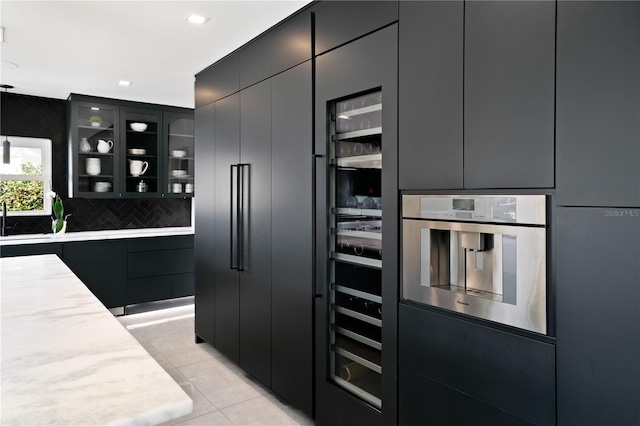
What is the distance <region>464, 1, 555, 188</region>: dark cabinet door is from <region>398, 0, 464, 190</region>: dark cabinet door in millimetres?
44

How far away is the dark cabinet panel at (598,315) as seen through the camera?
1.22m

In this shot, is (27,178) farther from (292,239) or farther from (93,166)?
(292,239)

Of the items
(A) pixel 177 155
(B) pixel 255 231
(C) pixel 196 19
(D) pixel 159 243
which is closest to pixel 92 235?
(D) pixel 159 243

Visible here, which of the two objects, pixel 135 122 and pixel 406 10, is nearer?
pixel 406 10

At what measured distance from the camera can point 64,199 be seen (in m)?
5.01

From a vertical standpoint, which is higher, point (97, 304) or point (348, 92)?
point (348, 92)

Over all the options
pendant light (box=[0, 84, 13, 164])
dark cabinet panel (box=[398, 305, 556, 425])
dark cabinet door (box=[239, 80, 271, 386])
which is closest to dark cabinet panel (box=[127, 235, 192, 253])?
pendant light (box=[0, 84, 13, 164])

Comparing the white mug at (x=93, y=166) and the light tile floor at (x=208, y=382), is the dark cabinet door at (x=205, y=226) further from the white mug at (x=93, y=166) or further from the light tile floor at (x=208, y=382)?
the white mug at (x=93, y=166)

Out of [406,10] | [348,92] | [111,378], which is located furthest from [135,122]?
[111,378]

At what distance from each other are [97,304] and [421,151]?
4.64 feet

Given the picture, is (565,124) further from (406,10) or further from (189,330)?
(189,330)

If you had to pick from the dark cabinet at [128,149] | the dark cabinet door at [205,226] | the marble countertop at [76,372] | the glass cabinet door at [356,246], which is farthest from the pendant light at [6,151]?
the glass cabinet door at [356,246]

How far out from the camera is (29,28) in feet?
9.22

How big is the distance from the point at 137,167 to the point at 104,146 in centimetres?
42
